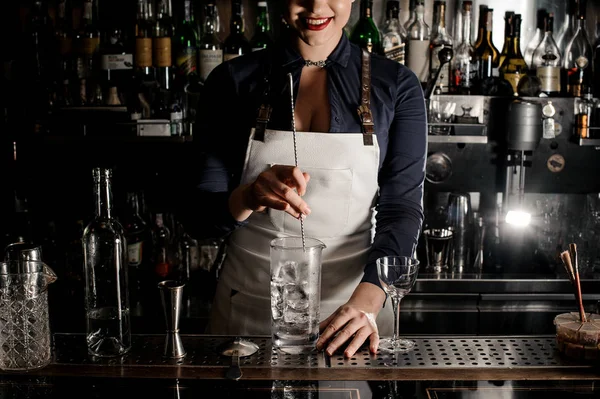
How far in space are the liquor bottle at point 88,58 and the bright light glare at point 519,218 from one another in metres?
1.68

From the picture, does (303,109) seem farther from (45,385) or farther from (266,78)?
(45,385)

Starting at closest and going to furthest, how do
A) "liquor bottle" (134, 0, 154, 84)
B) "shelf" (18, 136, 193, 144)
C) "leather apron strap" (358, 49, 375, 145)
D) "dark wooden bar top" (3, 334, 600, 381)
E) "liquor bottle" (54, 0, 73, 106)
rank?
"dark wooden bar top" (3, 334, 600, 381) → "leather apron strap" (358, 49, 375, 145) → "shelf" (18, 136, 193, 144) → "liquor bottle" (134, 0, 154, 84) → "liquor bottle" (54, 0, 73, 106)

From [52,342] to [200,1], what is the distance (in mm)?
1855

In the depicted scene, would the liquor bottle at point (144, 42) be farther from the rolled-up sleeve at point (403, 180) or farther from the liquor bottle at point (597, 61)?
the liquor bottle at point (597, 61)

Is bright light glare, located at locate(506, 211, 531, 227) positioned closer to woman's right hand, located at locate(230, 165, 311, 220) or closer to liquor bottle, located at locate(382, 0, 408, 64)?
liquor bottle, located at locate(382, 0, 408, 64)

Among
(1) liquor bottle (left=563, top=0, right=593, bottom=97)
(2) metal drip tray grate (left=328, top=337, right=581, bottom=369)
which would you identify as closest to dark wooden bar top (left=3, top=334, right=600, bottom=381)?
(2) metal drip tray grate (left=328, top=337, right=581, bottom=369)

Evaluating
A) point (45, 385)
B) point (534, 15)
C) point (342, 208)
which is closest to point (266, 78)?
point (342, 208)

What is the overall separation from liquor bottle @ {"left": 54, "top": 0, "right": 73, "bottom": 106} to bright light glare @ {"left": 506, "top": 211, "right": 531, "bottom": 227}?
71.2 inches

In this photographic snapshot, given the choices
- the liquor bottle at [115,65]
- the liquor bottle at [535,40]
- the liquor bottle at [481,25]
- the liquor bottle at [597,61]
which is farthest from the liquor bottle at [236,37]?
the liquor bottle at [597,61]

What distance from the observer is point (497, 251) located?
2.98 meters

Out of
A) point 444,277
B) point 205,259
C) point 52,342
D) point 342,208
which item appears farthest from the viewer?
point 205,259

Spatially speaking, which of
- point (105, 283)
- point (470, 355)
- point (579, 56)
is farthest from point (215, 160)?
point (579, 56)

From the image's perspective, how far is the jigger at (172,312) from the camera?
138 cm

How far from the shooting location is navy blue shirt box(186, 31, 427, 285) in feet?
5.97
